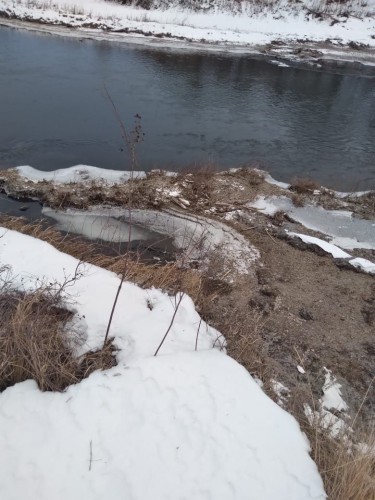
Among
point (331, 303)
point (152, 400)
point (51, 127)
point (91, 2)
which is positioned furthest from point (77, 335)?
point (91, 2)

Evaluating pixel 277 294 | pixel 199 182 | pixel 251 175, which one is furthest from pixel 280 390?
pixel 251 175

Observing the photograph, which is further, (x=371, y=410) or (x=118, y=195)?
(x=118, y=195)

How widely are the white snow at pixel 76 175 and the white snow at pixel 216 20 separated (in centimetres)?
1097

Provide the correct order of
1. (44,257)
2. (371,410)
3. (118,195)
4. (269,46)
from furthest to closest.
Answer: (269,46) → (118,195) → (44,257) → (371,410)

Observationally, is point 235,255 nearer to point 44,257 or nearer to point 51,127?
point 44,257

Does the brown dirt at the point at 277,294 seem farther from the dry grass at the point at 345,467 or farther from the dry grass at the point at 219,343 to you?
the dry grass at the point at 345,467

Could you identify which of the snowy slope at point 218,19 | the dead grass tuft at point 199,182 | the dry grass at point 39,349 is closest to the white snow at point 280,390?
the dry grass at point 39,349

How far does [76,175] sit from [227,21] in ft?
A: 48.5

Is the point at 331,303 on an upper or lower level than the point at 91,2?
lower

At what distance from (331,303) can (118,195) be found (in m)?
3.67

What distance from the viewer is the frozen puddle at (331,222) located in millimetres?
6340

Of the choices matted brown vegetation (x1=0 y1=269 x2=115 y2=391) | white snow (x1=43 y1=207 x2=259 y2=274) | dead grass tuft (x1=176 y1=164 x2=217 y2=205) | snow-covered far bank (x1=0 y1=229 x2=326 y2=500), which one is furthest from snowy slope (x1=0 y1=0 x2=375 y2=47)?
snow-covered far bank (x1=0 y1=229 x2=326 y2=500)

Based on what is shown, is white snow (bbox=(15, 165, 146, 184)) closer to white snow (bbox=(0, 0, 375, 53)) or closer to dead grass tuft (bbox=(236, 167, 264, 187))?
dead grass tuft (bbox=(236, 167, 264, 187))

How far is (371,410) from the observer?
3777 mm
